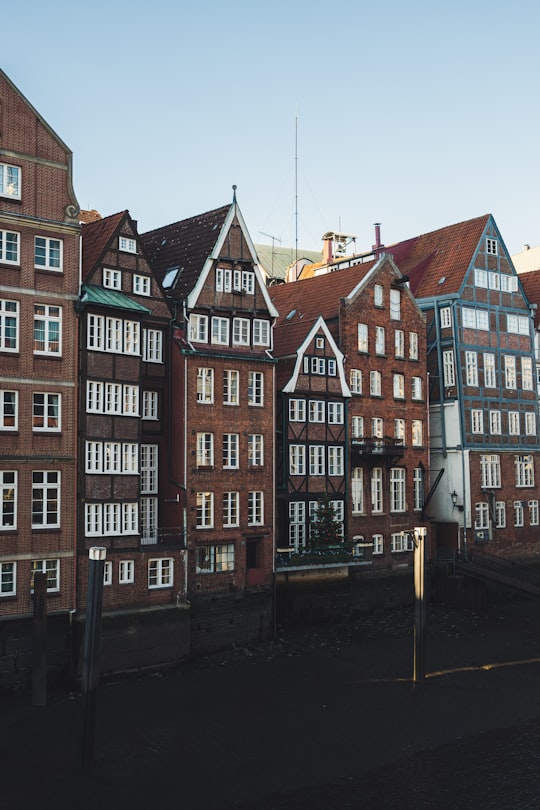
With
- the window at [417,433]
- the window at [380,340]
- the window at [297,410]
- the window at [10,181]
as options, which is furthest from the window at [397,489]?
the window at [10,181]

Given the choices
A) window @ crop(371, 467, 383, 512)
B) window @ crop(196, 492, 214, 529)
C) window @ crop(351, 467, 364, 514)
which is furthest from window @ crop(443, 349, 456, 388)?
window @ crop(196, 492, 214, 529)

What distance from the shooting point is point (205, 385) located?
49.2m

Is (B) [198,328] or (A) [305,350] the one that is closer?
(B) [198,328]

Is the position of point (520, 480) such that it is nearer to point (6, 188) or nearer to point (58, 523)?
point (58, 523)

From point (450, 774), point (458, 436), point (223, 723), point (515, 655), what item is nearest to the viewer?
point (450, 774)

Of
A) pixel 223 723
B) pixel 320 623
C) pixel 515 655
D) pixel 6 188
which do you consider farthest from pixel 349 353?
pixel 223 723

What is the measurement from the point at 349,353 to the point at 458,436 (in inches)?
436

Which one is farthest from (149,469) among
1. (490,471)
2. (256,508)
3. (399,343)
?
(490,471)

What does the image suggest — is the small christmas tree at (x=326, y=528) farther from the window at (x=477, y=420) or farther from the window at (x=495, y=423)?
the window at (x=495, y=423)

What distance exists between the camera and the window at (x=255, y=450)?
2000 inches

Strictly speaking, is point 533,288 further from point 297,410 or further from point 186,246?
point 186,246

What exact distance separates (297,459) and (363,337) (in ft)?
34.0

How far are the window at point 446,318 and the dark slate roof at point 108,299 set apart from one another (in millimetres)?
27219

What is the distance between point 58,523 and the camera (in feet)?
135
